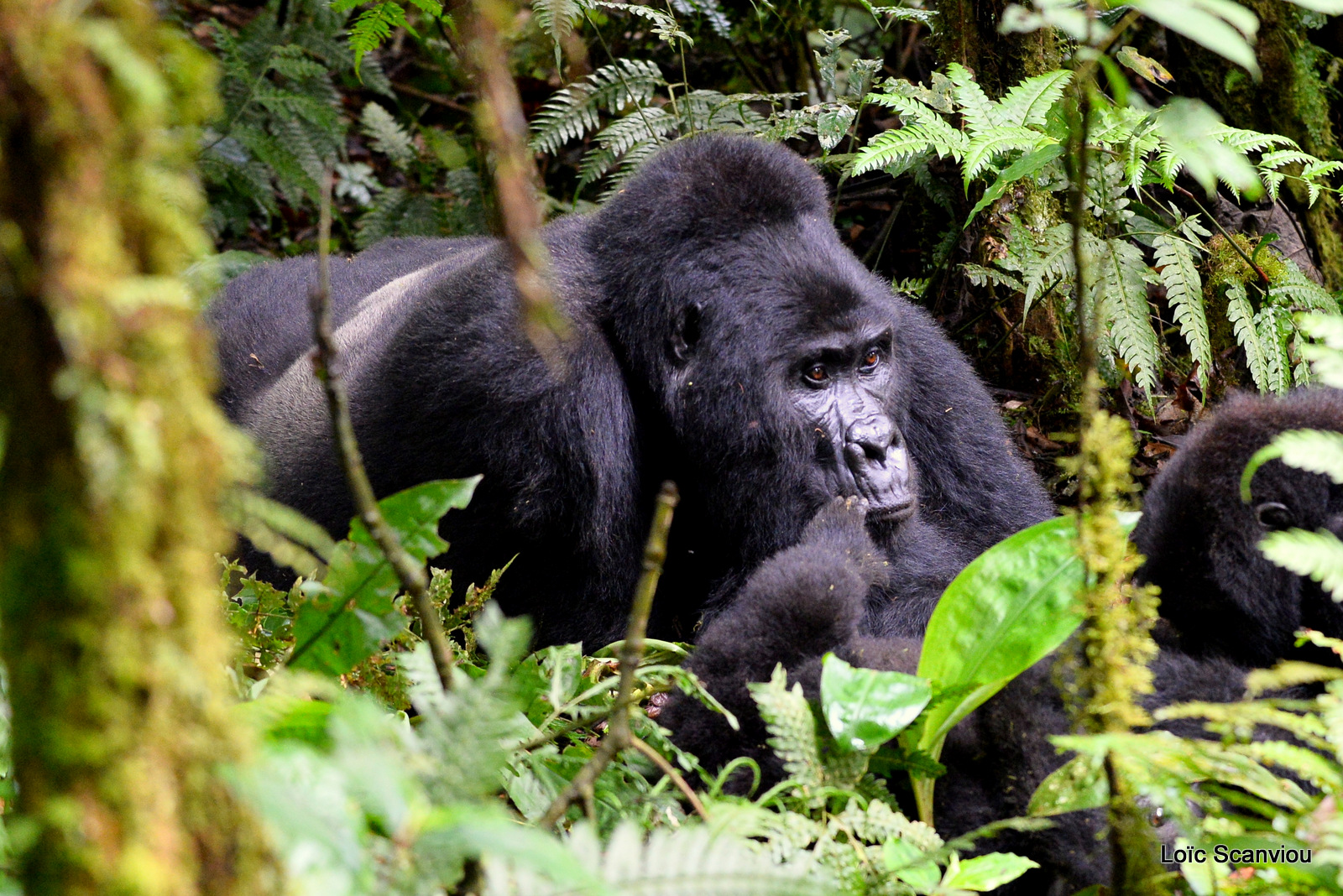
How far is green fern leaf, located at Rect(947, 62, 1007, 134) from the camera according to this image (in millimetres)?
3756

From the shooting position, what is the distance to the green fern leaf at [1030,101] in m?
3.55

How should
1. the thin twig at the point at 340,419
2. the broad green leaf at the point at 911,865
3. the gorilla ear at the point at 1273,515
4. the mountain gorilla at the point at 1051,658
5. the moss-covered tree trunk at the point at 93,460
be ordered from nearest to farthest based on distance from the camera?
1. the moss-covered tree trunk at the point at 93,460
2. the thin twig at the point at 340,419
3. the broad green leaf at the point at 911,865
4. the mountain gorilla at the point at 1051,658
5. the gorilla ear at the point at 1273,515

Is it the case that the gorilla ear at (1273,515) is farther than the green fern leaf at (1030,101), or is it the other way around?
the green fern leaf at (1030,101)

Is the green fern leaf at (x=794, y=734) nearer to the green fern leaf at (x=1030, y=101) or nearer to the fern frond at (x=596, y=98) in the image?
the green fern leaf at (x=1030, y=101)

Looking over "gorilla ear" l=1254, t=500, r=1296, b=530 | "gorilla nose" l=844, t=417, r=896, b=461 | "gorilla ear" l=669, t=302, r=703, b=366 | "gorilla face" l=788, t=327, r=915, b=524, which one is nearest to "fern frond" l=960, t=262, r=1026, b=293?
"gorilla face" l=788, t=327, r=915, b=524

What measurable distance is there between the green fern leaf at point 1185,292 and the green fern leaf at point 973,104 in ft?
2.56

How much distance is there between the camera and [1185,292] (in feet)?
12.7

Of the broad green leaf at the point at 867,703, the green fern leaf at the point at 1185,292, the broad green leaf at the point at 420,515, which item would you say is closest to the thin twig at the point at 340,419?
the broad green leaf at the point at 420,515

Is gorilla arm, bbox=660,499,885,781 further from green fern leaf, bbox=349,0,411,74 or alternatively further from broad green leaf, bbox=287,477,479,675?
green fern leaf, bbox=349,0,411,74

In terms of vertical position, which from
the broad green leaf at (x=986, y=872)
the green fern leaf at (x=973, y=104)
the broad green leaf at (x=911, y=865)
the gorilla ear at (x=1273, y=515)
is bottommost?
the broad green leaf at (x=986, y=872)

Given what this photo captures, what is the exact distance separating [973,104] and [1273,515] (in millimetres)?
1896

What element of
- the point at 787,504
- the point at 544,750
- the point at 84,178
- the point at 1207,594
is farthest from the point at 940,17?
the point at 84,178

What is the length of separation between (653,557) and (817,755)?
0.83 meters

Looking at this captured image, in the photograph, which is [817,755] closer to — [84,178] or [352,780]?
[352,780]
